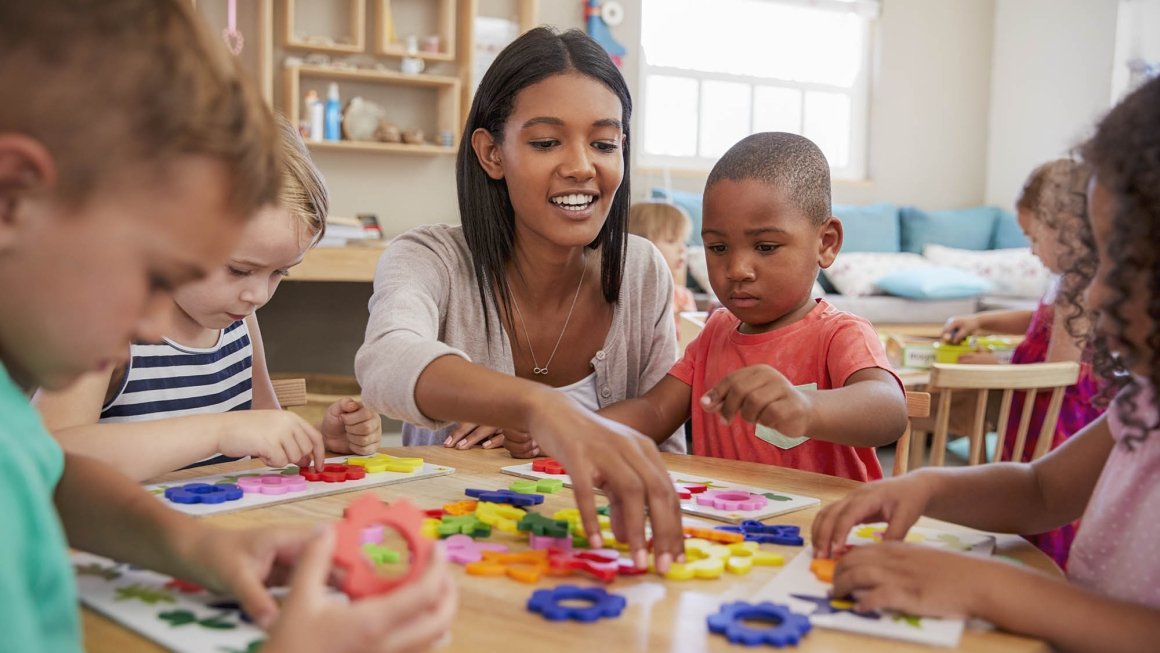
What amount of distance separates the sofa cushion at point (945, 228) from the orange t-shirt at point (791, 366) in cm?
507

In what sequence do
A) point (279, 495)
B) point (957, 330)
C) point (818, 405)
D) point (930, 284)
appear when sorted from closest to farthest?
point (279, 495), point (818, 405), point (957, 330), point (930, 284)

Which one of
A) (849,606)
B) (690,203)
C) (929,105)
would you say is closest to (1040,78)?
(929,105)

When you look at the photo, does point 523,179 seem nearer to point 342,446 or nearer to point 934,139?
point 342,446

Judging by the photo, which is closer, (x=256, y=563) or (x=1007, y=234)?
(x=256, y=563)

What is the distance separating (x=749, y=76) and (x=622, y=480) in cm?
587

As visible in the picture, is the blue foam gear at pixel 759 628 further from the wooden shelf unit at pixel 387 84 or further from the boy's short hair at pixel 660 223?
the wooden shelf unit at pixel 387 84

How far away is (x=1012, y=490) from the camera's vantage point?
1.11 meters

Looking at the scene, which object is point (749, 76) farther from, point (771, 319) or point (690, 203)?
point (771, 319)

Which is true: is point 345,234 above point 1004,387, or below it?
above

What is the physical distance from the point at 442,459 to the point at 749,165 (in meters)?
0.70

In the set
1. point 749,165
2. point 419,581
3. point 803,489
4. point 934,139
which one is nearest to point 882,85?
point 934,139

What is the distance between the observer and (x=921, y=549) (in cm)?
86

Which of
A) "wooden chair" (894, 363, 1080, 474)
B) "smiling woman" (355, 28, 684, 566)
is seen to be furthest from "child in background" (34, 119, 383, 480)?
"wooden chair" (894, 363, 1080, 474)

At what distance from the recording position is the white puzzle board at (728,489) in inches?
44.9
